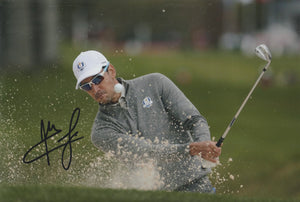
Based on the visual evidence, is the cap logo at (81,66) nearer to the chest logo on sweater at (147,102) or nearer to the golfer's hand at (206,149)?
the chest logo on sweater at (147,102)

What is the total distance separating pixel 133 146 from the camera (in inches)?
163

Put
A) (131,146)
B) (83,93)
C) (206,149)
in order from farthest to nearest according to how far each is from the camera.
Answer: (83,93) → (131,146) → (206,149)

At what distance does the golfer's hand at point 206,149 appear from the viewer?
4016 millimetres

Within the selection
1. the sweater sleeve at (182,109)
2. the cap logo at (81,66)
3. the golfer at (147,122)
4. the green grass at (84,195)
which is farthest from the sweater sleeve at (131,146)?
the cap logo at (81,66)

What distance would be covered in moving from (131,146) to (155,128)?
20 cm

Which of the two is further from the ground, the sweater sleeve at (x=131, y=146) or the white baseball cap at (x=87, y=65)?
the white baseball cap at (x=87, y=65)

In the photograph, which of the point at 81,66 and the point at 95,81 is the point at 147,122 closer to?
the point at 95,81

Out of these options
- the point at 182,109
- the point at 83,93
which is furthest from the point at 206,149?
the point at 83,93

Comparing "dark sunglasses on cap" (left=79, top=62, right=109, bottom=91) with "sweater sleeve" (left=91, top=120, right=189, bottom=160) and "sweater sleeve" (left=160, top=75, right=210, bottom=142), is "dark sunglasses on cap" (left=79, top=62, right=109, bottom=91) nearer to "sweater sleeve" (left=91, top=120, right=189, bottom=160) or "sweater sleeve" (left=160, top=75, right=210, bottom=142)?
"sweater sleeve" (left=91, top=120, right=189, bottom=160)

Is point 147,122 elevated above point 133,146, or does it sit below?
above

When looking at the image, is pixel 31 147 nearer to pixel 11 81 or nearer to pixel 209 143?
pixel 11 81

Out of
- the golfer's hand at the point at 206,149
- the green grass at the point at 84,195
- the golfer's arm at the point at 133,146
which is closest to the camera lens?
the green grass at the point at 84,195

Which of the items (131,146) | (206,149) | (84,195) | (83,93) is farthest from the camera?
(83,93)

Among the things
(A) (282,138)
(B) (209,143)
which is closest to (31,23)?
(B) (209,143)
